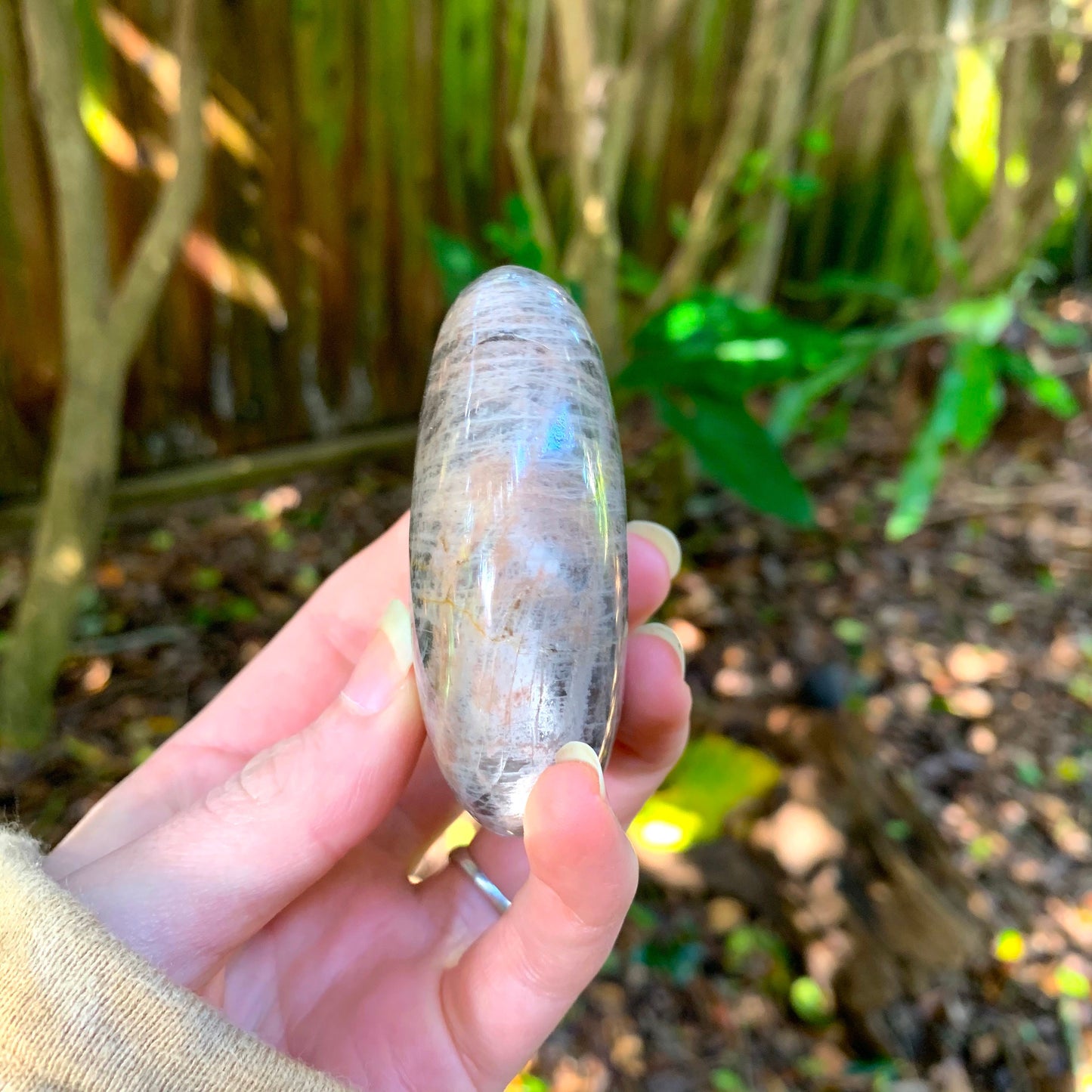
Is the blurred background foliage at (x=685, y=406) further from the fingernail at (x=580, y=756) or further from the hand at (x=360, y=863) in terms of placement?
the fingernail at (x=580, y=756)

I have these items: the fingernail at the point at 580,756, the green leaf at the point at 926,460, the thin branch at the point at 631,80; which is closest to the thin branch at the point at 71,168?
the thin branch at the point at 631,80

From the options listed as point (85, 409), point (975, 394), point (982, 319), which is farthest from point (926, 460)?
point (85, 409)

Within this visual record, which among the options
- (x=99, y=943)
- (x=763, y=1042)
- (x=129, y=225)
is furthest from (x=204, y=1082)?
(x=129, y=225)

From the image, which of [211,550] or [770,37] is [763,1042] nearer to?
[211,550]

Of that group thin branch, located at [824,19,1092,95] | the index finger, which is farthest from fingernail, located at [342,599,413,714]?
thin branch, located at [824,19,1092,95]

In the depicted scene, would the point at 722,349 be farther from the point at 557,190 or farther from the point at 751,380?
the point at 557,190

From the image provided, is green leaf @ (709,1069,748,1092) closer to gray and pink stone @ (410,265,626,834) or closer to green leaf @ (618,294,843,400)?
gray and pink stone @ (410,265,626,834)
